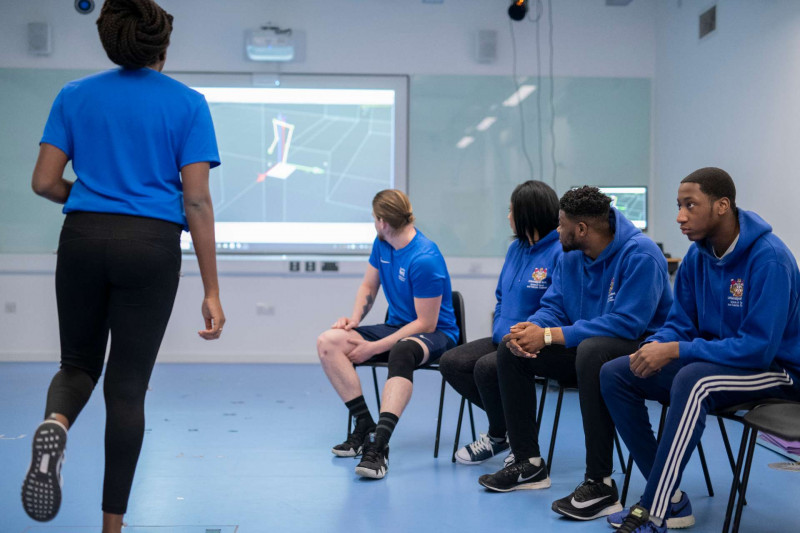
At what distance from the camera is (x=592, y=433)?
2342 millimetres

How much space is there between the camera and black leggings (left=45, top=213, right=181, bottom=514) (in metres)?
1.64

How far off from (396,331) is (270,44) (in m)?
3.14

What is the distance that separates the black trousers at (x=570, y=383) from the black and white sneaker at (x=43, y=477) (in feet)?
4.84

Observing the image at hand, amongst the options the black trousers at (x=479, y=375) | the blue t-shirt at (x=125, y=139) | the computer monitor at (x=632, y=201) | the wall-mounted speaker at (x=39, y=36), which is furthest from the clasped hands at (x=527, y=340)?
the wall-mounted speaker at (x=39, y=36)

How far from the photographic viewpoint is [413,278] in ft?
10.1

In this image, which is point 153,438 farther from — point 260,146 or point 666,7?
point 666,7

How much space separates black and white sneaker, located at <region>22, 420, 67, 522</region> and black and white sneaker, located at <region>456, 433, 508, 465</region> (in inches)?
68.1

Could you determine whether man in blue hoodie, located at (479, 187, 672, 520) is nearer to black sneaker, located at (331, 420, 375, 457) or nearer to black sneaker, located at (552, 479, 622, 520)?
black sneaker, located at (552, 479, 622, 520)

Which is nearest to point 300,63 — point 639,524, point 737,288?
point 737,288

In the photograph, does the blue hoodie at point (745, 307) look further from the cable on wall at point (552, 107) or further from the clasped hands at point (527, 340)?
the cable on wall at point (552, 107)

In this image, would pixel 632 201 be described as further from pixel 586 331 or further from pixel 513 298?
pixel 586 331

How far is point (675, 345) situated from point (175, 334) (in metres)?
4.28

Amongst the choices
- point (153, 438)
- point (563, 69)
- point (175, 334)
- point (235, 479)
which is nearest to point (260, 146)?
point (175, 334)

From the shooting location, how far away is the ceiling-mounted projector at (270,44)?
18.1ft
